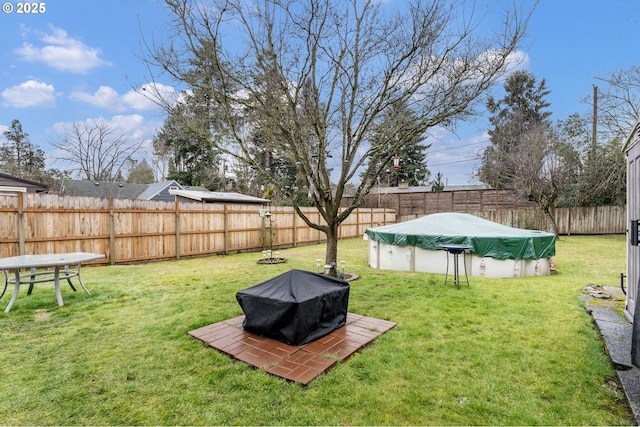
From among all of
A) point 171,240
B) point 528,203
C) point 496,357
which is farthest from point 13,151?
point 528,203

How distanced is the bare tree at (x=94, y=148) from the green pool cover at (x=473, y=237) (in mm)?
17203

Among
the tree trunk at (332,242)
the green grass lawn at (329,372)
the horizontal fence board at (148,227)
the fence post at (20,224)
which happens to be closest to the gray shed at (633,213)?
the green grass lawn at (329,372)

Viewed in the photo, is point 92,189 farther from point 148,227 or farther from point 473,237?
point 473,237

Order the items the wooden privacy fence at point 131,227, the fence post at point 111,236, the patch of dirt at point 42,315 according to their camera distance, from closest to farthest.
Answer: the patch of dirt at point 42,315 → the wooden privacy fence at point 131,227 → the fence post at point 111,236

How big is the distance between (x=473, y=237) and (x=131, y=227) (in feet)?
28.6

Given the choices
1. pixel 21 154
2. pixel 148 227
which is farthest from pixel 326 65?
pixel 21 154

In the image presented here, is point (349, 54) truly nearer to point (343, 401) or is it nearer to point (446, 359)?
point (446, 359)

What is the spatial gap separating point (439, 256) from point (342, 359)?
4.97m

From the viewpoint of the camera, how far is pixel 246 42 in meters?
5.52

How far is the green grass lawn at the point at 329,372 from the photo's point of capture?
207 cm

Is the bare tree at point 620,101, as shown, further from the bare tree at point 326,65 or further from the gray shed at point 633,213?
the gray shed at point 633,213

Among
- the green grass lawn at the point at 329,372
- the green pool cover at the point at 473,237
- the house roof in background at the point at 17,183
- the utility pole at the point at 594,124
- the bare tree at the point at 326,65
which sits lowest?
the green grass lawn at the point at 329,372

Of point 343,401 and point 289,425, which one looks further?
point 343,401

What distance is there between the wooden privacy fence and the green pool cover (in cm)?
514
